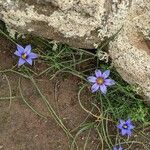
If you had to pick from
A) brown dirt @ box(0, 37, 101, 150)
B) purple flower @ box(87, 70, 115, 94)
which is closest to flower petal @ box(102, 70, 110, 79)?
purple flower @ box(87, 70, 115, 94)

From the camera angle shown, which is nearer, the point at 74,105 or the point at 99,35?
the point at 99,35

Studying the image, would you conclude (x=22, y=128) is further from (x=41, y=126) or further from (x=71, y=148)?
(x=71, y=148)

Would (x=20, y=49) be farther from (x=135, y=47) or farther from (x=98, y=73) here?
(x=135, y=47)

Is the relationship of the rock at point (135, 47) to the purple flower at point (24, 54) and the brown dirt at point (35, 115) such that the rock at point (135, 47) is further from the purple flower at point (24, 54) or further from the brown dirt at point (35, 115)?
the purple flower at point (24, 54)

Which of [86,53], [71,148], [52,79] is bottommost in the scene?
[71,148]

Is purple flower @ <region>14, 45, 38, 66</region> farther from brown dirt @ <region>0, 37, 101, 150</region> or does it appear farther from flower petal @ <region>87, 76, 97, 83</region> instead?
flower petal @ <region>87, 76, 97, 83</region>

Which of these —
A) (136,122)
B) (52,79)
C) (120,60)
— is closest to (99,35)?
(120,60)
